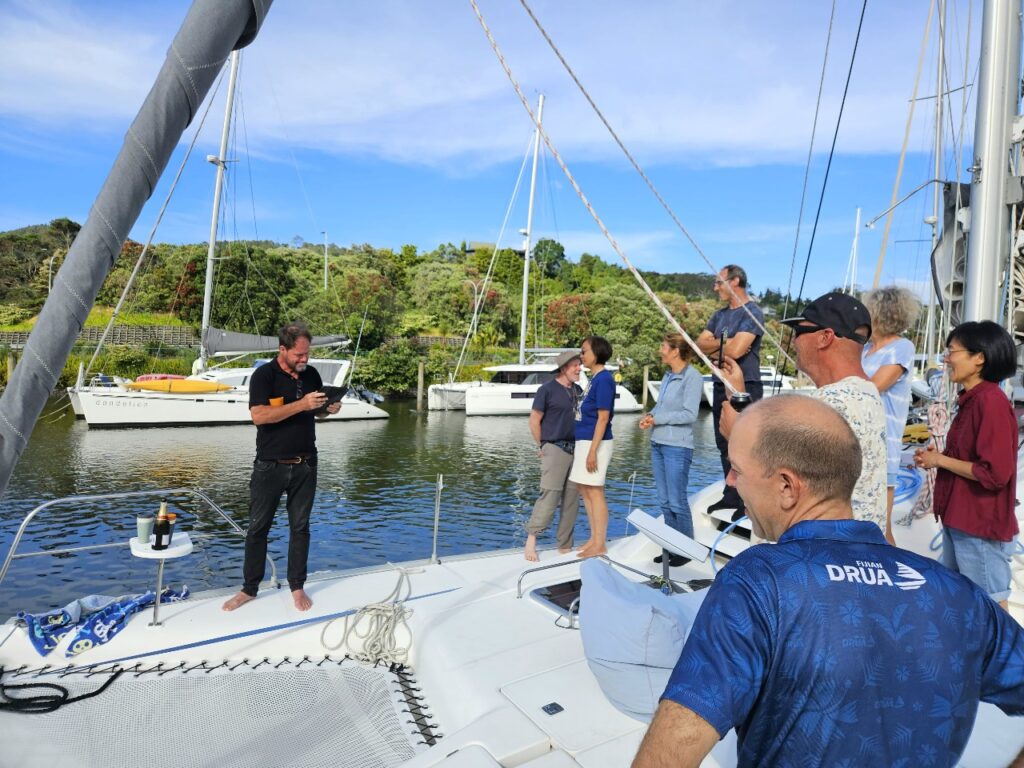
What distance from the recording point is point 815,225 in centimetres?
617

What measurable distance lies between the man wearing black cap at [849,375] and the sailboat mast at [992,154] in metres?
2.84

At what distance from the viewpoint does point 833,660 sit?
1.07 meters

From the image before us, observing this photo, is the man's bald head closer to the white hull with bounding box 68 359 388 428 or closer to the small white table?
the small white table

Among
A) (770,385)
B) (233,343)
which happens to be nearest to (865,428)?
(233,343)

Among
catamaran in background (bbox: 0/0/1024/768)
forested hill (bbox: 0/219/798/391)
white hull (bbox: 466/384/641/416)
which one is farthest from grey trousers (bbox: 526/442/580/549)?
forested hill (bbox: 0/219/798/391)

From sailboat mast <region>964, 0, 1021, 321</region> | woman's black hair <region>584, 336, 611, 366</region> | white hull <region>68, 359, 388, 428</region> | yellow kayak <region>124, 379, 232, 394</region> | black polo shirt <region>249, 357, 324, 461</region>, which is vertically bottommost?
white hull <region>68, 359, 388, 428</region>

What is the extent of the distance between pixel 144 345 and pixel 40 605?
25.0 metres

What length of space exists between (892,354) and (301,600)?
3.38 m

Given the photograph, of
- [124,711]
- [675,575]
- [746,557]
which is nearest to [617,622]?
[746,557]

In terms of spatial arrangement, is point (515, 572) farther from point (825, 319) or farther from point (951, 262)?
point (951, 262)

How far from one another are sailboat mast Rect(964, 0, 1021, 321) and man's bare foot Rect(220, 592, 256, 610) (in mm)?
4731

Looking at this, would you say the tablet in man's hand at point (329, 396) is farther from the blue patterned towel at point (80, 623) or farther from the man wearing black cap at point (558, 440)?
the man wearing black cap at point (558, 440)

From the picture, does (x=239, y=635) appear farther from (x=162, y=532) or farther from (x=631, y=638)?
(x=631, y=638)

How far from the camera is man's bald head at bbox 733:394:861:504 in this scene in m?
1.24
